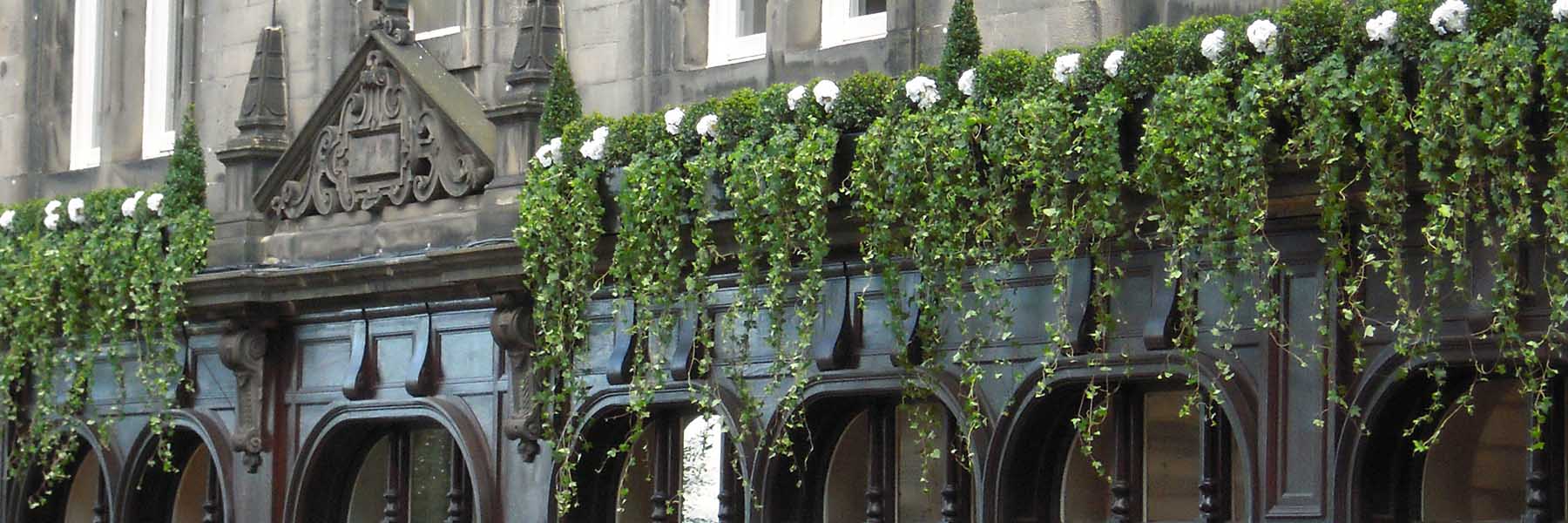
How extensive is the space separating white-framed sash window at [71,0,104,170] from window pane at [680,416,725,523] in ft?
19.9

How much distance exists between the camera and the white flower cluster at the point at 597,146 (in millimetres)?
15766

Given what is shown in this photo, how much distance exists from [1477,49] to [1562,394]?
1.77 m

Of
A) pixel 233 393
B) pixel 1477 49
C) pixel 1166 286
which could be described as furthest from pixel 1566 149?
pixel 233 393

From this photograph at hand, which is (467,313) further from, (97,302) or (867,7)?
(867,7)

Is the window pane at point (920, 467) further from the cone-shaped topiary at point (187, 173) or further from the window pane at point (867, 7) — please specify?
the cone-shaped topiary at point (187, 173)

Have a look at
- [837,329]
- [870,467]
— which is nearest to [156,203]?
[837,329]

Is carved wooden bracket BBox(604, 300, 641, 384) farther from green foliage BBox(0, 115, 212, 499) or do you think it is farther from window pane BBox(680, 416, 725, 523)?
green foliage BBox(0, 115, 212, 499)

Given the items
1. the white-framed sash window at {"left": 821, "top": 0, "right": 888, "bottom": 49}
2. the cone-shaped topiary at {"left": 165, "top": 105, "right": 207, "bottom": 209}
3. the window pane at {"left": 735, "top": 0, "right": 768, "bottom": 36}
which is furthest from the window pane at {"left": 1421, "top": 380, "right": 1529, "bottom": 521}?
the cone-shaped topiary at {"left": 165, "top": 105, "right": 207, "bottom": 209}

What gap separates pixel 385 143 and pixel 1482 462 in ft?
23.6

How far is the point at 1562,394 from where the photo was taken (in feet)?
41.8

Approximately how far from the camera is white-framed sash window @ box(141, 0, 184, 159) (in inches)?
778

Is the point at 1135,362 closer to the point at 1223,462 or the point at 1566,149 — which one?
the point at 1223,462

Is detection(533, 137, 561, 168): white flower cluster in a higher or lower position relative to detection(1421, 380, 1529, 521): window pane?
Answer: higher

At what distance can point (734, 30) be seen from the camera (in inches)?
650
